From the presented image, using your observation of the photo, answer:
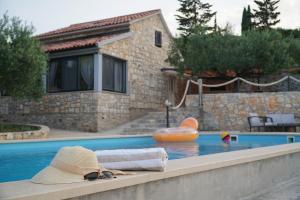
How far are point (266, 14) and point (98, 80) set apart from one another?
22754mm

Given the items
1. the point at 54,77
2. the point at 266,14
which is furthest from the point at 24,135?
the point at 266,14

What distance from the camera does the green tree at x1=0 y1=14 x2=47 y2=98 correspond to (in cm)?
1205

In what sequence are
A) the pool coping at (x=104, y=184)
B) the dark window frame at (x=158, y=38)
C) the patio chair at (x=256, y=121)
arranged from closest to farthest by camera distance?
the pool coping at (x=104, y=184) < the patio chair at (x=256, y=121) < the dark window frame at (x=158, y=38)

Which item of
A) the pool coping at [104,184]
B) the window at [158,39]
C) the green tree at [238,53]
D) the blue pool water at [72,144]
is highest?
the window at [158,39]

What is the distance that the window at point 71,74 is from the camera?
16047 millimetres

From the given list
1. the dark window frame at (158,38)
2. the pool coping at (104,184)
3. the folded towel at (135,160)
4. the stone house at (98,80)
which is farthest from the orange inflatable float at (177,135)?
the dark window frame at (158,38)

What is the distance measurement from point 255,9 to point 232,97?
64.5ft

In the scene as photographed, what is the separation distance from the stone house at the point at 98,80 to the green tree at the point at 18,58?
2.97 meters

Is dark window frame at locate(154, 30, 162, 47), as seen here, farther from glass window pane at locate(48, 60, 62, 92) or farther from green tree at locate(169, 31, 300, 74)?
glass window pane at locate(48, 60, 62, 92)

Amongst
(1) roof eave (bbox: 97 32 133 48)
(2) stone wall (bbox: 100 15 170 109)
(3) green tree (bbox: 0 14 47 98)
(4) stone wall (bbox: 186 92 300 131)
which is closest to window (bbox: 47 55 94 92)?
(1) roof eave (bbox: 97 32 133 48)

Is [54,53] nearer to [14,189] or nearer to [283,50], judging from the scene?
[283,50]

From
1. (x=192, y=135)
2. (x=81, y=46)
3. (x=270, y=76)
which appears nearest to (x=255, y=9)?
(x=270, y=76)

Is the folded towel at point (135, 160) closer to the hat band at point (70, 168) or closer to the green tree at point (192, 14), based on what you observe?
the hat band at point (70, 168)

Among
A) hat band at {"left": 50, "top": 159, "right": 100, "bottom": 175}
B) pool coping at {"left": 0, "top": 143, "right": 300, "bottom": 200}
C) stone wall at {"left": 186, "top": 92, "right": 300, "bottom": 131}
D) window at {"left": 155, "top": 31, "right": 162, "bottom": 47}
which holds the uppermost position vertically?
window at {"left": 155, "top": 31, "right": 162, "bottom": 47}
